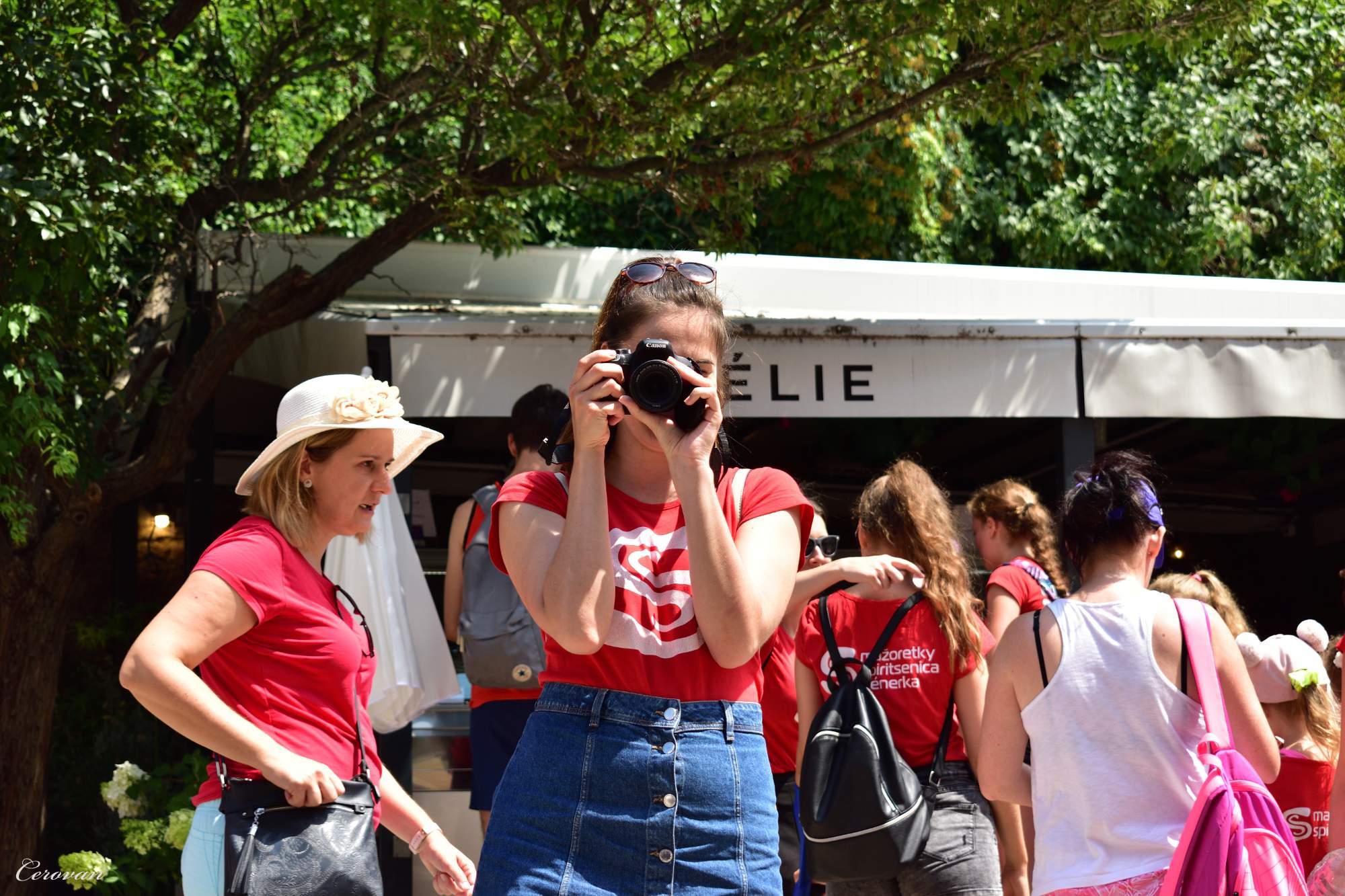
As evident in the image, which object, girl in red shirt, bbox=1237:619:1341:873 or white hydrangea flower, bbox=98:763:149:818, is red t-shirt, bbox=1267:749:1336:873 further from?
white hydrangea flower, bbox=98:763:149:818

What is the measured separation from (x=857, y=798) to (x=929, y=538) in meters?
0.88

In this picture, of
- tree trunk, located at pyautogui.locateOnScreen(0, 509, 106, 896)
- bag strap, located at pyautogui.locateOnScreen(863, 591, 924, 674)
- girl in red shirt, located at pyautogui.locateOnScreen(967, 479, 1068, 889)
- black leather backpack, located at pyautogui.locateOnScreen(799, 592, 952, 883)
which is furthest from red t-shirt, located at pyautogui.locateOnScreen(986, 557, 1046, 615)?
tree trunk, located at pyautogui.locateOnScreen(0, 509, 106, 896)

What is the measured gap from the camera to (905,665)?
376 cm

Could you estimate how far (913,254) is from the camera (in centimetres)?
1236

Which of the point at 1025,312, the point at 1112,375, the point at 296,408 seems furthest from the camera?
the point at 1025,312

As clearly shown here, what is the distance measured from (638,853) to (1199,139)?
1213 cm

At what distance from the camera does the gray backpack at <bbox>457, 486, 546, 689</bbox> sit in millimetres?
4641

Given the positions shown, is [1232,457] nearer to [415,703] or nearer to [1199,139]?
[1199,139]

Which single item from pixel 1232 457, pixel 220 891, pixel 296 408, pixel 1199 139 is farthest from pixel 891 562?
pixel 1199 139

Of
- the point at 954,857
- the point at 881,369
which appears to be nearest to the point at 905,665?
the point at 954,857

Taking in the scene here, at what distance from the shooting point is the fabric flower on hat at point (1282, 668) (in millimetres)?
4000

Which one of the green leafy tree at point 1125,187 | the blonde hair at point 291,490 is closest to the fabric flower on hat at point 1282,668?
the blonde hair at point 291,490

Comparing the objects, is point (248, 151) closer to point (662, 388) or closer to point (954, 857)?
point (954, 857)

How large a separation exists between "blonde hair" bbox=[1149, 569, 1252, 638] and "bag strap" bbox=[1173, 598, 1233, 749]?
5.19 feet
